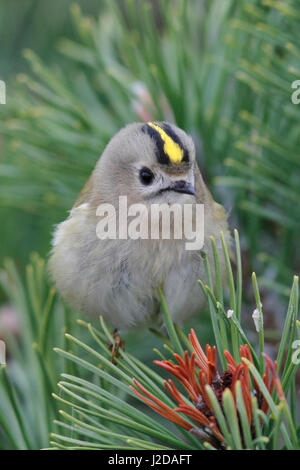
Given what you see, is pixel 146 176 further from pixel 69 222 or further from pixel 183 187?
pixel 69 222

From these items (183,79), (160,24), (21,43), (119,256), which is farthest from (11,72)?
(119,256)

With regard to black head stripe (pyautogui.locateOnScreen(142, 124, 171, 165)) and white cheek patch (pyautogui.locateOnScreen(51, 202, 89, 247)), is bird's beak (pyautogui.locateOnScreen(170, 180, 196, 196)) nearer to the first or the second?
black head stripe (pyautogui.locateOnScreen(142, 124, 171, 165))

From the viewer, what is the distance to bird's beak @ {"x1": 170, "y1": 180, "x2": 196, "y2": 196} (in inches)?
56.2

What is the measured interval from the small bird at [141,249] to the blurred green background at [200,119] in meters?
0.09

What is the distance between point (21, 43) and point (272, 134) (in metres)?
1.41

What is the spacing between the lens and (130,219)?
1.52 m

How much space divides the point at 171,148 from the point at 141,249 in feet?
0.84

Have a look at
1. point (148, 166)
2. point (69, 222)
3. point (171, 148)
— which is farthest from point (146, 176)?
point (69, 222)

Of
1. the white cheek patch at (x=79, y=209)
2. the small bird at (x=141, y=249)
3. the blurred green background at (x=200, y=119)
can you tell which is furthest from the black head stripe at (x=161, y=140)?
the white cheek patch at (x=79, y=209)

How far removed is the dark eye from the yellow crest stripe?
87mm

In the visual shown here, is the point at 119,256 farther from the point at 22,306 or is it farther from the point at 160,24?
the point at 160,24

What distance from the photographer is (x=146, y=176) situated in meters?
1.52

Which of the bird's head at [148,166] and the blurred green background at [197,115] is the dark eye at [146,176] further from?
the blurred green background at [197,115]

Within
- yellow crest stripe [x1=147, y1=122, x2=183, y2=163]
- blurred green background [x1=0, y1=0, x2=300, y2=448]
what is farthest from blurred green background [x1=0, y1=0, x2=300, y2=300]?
yellow crest stripe [x1=147, y1=122, x2=183, y2=163]
